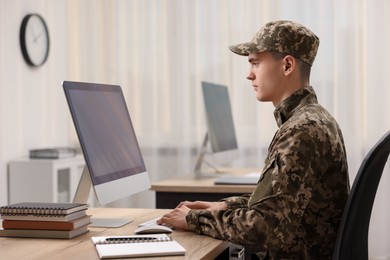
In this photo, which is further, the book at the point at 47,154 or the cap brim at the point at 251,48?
A: the book at the point at 47,154

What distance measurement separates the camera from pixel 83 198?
2424 mm

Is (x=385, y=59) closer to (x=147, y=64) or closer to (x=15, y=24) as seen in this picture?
(x=147, y=64)

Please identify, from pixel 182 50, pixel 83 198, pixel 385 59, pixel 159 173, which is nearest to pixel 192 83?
pixel 182 50

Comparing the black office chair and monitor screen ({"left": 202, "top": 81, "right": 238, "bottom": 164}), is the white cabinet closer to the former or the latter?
monitor screen ({"left": 202, "top": 81, "right": 238, "bottom": 164})

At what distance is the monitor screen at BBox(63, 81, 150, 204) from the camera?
228 cm

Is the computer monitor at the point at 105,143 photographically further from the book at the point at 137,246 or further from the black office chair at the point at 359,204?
the black office chair at the point at 359,204

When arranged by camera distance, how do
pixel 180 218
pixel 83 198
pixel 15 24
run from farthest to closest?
pixel 15 24, pixel 83 198, pixel 180 218

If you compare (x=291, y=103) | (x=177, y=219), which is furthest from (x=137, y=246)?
(x=291, y=103)

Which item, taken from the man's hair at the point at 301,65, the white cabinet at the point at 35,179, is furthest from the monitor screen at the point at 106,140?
the white cabinet at the point at 35,179

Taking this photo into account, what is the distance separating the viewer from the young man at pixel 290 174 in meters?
1.93

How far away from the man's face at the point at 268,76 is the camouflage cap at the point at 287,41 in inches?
1.5

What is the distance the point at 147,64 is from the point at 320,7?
1423mm

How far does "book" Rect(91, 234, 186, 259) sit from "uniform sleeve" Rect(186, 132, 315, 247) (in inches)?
8.1

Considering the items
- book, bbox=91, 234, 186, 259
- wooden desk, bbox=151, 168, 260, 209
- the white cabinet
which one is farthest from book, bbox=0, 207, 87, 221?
the white cabinet
